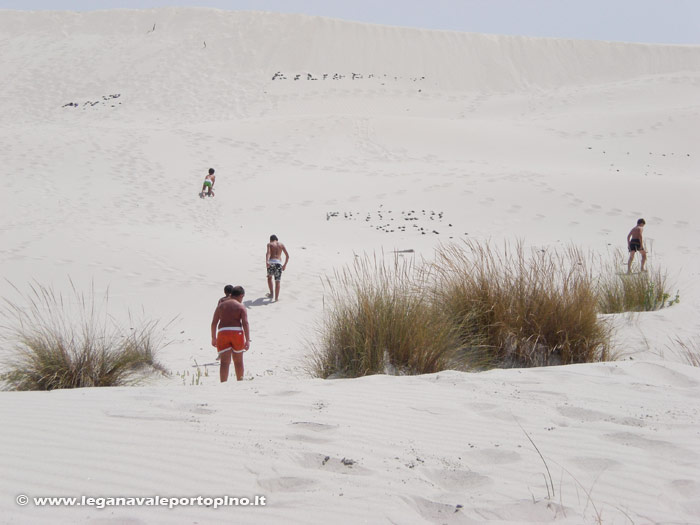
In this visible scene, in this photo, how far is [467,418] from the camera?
3.39 meters

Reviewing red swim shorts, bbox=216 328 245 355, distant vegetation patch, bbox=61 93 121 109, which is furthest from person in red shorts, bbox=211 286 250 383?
distant vegetation patch, bbox=61 93 121 109

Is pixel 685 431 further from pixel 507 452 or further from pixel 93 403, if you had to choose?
pixel 93 403

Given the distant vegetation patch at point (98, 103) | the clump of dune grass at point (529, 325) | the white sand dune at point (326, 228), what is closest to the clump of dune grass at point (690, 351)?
the white sand dune at point (326, 228)

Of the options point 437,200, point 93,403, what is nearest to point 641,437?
point 93,403

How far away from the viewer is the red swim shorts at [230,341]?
5.77 meters

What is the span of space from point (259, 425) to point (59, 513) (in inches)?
45.0

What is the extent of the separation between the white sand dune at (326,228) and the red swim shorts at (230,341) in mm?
430

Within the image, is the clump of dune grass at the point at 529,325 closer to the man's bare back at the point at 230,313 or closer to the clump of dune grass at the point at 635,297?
the man's bare back at the point at 230,313

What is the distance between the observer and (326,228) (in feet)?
52.5

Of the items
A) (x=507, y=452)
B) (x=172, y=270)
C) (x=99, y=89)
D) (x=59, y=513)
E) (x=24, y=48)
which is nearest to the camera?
(x=59, y=513)

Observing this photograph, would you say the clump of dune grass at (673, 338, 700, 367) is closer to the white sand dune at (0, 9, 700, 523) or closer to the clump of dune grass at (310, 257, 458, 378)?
the white sand dune at (0, 9, 700, 523)

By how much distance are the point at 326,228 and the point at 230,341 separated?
10401 mm

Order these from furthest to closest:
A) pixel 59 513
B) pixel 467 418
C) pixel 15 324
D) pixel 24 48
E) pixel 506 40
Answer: pixel 506 40, pixel 24 48, pixel 15 324, pixel 467 418, pixel 59 513

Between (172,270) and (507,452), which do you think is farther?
(172,270)
